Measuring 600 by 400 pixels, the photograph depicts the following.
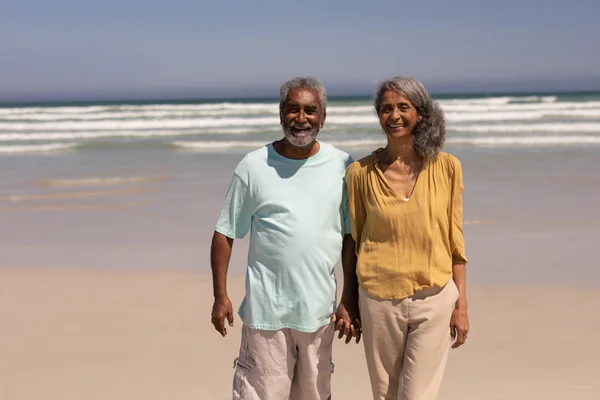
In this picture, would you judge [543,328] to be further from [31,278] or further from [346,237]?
[31,278]

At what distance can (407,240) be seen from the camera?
2850mm

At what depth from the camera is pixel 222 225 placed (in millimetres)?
3070

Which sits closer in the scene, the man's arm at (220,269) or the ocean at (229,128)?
the man's arm at (220,269)

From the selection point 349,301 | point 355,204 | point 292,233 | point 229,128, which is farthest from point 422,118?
point 229,128

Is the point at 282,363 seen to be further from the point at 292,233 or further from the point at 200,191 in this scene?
the point at 200,191

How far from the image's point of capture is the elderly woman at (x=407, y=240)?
2854mm

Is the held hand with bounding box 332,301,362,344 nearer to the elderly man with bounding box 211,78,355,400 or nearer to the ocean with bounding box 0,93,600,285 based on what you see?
the elderly man with bounding box 211,78,355,400

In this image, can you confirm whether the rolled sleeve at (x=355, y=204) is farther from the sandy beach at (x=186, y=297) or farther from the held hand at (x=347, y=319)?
the sandy beach at (x=186, y=297)

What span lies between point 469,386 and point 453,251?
1649mm

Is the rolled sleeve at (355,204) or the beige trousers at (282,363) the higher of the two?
the rolled sleeve at (355,204)

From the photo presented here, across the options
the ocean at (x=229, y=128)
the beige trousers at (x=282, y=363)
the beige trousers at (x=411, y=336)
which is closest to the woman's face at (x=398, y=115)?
the beige trousers at (x=411, y=336)

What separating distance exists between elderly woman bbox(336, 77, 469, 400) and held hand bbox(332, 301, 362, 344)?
3.0 inches

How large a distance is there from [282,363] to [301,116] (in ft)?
3.32

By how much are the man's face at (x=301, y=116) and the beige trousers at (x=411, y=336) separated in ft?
2.17
